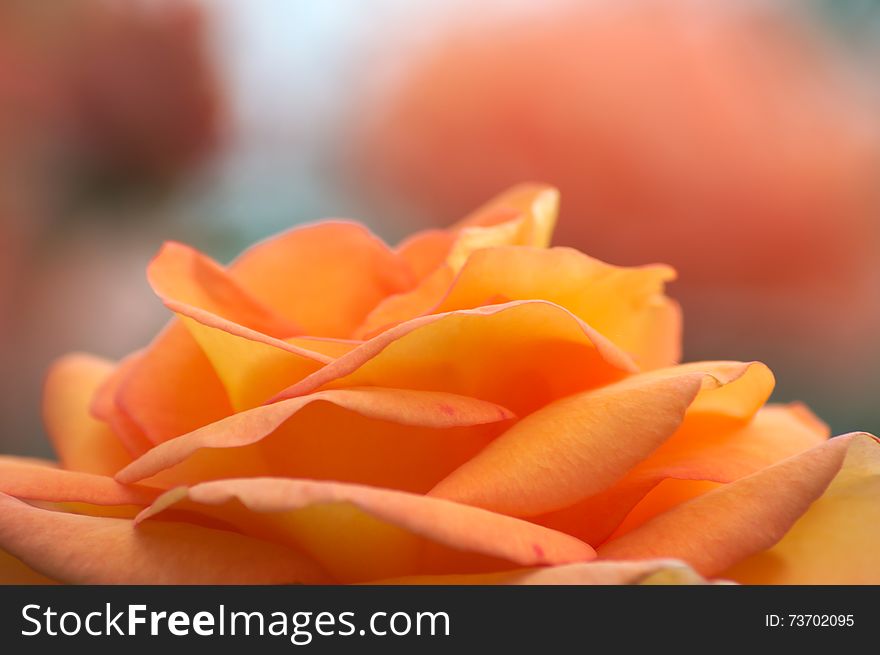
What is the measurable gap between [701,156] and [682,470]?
1.49ft

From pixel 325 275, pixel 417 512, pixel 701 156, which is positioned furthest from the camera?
pixel 701 156

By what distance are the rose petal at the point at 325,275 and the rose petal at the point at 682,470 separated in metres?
0.07

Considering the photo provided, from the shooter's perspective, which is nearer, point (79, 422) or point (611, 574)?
point (611, 574)

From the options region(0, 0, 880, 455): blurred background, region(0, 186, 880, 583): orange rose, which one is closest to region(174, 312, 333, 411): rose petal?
region(0, 186, 880, 583): orange rose

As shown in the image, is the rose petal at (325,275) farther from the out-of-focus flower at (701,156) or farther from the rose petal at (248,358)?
the out-of-focus flower at (701,156)

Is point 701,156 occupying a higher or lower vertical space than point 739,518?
higher

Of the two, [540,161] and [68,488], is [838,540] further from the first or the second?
[540,161]

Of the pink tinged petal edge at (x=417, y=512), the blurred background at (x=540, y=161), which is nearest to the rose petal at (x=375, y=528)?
the pink tinged petal edge at (x=417, y=512)

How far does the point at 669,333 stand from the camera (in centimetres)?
24

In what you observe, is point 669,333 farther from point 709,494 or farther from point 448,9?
point 448,9

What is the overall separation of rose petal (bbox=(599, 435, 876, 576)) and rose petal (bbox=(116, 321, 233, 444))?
92 mm

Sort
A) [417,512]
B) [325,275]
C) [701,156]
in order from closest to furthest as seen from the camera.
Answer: [417,512]
[325,275]
[701,156]

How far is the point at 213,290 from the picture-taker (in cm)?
20

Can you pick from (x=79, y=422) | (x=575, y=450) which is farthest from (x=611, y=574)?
(x=79, y=422)
